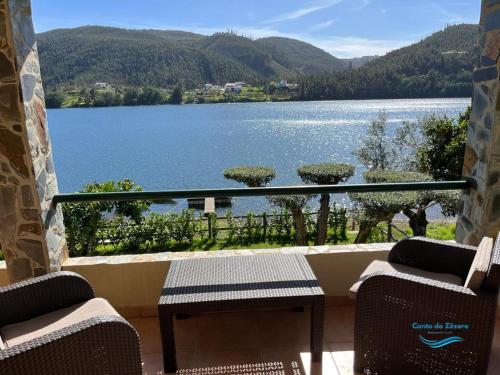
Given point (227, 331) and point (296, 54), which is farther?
point (296, 54)

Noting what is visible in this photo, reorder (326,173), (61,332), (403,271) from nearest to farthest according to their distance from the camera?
(61,332) → (403,271) → (326,173)

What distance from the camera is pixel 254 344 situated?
7.27ft

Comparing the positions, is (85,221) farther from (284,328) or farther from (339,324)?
(339,324)

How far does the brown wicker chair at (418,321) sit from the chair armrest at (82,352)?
3.35 ft

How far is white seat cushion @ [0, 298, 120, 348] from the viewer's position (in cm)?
172

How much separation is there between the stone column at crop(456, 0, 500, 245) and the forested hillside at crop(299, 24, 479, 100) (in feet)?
71.4

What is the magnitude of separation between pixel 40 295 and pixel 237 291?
0.92 meters

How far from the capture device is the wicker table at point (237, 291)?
187cm

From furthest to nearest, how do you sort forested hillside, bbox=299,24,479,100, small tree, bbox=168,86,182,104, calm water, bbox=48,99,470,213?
small tree, bbox=168,86,182,104, calm water, bbox=48,99,470,213, forested hillside, bbox=299,24,479,100

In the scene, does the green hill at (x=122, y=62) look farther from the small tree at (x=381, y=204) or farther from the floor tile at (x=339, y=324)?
the floor tile at (x=339, y=324)

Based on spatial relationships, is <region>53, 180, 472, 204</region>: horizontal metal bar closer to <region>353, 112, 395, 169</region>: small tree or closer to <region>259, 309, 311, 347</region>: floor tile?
<region>259, 309, 311, 347</region>: floor tile

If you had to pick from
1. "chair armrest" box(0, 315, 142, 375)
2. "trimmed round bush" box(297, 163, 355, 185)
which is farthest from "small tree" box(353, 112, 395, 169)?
"chair armrest" box(0, 315, 142, 375)

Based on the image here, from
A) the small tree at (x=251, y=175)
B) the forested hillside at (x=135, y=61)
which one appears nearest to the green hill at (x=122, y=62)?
the forested hillside at (x=135, y=61)

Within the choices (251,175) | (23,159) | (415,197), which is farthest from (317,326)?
(251,175)
